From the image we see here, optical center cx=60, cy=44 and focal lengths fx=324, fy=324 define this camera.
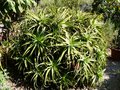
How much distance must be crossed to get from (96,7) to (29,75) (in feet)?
11.9

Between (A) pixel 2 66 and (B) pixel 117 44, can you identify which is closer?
(A) pixel 2 66

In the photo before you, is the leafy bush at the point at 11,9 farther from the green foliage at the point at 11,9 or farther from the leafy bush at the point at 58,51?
the leafy bush at the point at 58,51

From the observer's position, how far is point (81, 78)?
641 centimetres

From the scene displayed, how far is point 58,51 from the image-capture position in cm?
640

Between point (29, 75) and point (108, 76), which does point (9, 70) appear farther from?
point (108, 76)

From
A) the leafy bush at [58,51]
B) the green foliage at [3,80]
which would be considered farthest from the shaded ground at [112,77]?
the green foliage at [3,80]

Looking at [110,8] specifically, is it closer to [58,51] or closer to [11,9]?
[58,51]

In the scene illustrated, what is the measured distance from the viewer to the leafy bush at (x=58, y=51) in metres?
6.31

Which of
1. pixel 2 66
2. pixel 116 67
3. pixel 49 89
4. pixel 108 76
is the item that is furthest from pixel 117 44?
pixel 2 66

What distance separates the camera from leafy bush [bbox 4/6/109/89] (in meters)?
6.31

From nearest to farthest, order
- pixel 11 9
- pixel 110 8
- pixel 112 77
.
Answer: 1. pixel 11 9
2. pixel 112 77
3. pixel 110 8

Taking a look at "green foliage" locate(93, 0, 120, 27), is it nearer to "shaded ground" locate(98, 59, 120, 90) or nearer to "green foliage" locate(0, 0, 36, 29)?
"shaded ground" locate(98, 59, 120, 90)

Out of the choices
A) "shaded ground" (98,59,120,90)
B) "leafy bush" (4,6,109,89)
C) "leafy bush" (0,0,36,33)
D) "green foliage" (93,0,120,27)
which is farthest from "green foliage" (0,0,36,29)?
"green foliage" (93,0,120,27)

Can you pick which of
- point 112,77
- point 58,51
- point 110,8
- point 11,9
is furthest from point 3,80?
point 110,8
